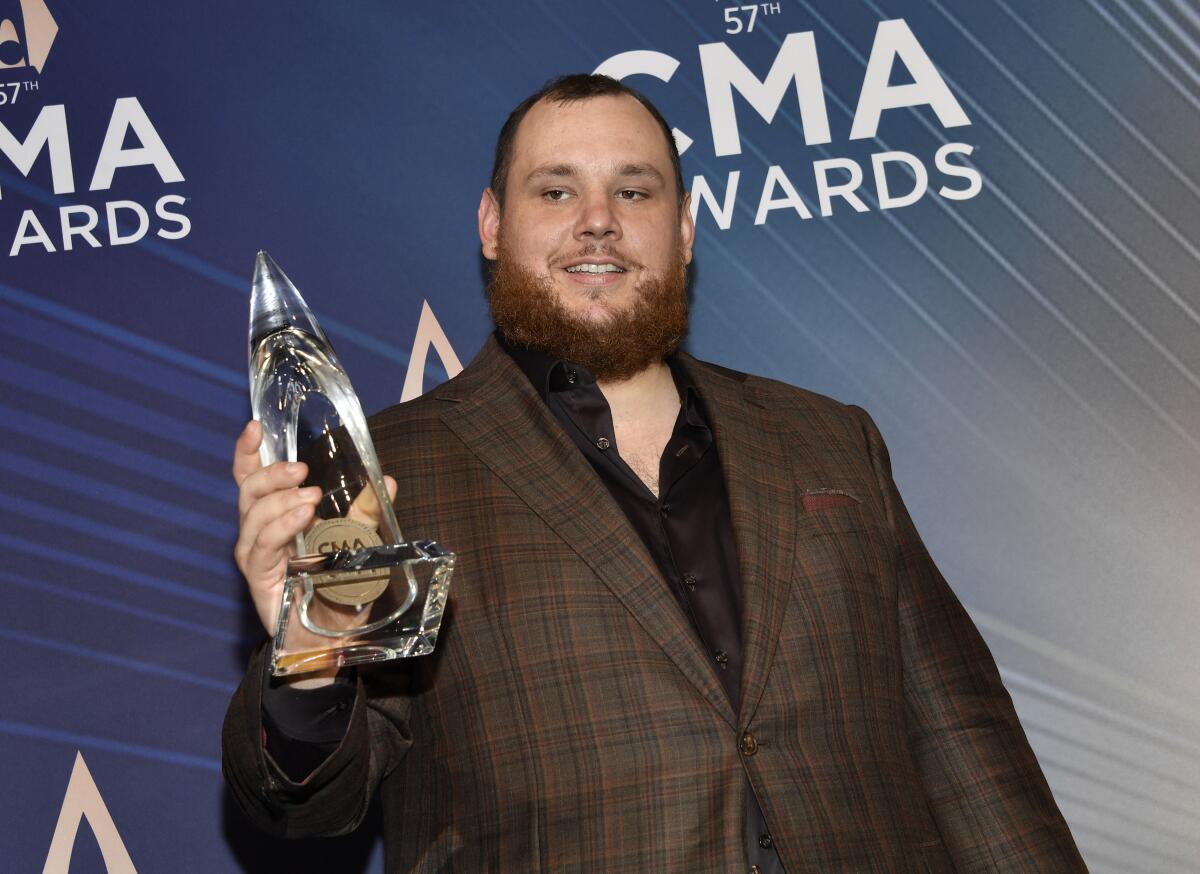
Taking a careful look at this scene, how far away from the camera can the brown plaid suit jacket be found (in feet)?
6.15

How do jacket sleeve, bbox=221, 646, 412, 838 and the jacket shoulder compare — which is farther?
the jacket shoulder

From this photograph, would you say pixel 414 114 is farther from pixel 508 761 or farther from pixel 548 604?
pixel 508 761

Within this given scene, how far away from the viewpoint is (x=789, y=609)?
6.78 ft

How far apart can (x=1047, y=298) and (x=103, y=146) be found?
200 cm

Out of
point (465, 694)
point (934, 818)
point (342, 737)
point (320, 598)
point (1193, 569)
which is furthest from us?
point (1193, 569)

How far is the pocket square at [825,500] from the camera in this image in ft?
7.25

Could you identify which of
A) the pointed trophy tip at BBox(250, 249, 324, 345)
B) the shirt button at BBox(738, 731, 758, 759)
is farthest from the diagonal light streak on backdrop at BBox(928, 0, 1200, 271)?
the pointed trophy tip at BBox(250, 249, 324, 345)

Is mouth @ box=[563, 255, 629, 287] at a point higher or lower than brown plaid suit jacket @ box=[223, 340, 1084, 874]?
higher

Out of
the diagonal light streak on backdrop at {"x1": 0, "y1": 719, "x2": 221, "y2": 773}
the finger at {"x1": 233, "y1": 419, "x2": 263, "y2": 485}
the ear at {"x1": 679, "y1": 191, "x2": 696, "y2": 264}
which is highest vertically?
the ear at {"x1": 679, "y1": 191, "x2": 696, "y2": 264}

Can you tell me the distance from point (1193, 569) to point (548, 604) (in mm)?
1455

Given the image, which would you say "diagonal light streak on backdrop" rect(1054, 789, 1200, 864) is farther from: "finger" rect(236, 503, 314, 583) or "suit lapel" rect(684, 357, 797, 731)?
"finger" rect(236, 503, 314, 583)

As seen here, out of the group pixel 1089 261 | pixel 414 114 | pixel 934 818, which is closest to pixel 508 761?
pixel 934 818

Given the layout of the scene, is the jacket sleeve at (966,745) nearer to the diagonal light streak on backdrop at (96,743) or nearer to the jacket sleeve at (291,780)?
the jacket sleeve at (291,780)

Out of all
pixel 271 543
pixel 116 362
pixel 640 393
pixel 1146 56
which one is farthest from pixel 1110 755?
pixel 116 362
